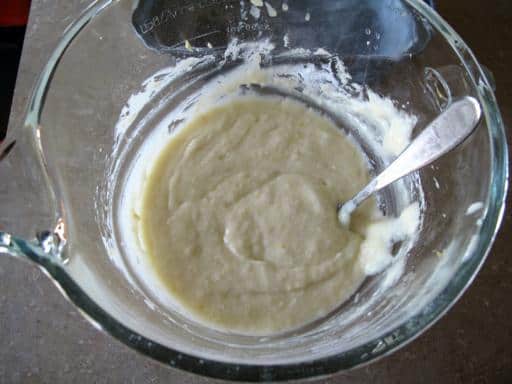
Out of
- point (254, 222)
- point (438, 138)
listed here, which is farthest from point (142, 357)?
point (438, 138)

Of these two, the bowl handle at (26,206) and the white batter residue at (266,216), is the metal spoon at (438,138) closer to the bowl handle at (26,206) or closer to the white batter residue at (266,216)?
the white batter residue at (266,216)

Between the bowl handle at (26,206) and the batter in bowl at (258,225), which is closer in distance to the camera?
the bowl handle at (26,206)

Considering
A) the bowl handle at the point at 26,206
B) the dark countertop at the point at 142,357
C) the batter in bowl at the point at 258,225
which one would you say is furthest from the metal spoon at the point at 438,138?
the bowl handle at the point at 26,206

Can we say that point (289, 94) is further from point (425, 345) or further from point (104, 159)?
point (425, 345)

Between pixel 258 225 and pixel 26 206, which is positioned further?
pixel 258 225

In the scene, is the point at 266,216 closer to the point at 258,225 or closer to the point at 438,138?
the point at 258,225

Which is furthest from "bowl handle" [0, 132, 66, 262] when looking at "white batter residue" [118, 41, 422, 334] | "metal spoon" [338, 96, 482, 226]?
"metal spoon" [338, 96, 482, 226]
